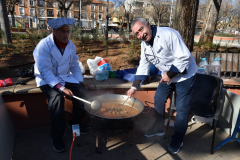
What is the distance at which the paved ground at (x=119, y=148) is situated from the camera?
8.77 feet

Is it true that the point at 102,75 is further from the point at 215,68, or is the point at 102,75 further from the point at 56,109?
the point at 215,68

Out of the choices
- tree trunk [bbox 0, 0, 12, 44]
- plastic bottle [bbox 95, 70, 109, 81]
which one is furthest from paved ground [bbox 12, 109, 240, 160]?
tree trunk [bbox 0, 0, 12, 44]

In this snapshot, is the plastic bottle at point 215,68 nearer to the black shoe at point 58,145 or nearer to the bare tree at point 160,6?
the black shoe at point 58,145

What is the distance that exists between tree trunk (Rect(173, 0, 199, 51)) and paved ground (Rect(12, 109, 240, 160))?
7.84 ft

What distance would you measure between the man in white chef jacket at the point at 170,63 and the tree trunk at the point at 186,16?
77.9 inches

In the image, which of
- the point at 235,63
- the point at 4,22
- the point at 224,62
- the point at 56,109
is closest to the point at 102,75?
the point at 56,109

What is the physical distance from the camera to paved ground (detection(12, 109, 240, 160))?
2.67m

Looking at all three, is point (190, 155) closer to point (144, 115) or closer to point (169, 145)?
point (169, 145)

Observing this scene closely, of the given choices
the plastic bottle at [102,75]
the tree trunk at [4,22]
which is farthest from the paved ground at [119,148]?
the tree trunk at [4,22]

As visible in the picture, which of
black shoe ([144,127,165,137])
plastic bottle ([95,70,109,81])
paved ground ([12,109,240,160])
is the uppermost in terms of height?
plastic bottle ([95,70,109,81])

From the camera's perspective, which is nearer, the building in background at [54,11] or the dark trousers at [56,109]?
the dark trousers at [56,109]

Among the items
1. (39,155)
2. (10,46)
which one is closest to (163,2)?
(10,46)

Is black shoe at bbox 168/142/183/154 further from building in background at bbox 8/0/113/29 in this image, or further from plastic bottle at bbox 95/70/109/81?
building in background at bbox 8/0/113/29

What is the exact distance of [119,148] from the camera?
287 cm
